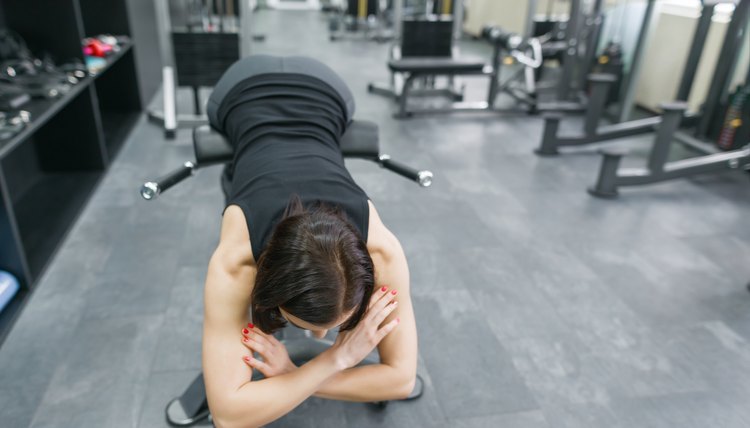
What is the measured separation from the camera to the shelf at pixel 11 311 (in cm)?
164

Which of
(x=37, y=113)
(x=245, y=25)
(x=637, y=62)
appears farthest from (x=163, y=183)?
(x=637, y=62)

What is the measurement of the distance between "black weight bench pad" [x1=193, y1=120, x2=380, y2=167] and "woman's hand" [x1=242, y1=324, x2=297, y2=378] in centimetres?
51

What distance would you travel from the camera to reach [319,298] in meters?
0.82

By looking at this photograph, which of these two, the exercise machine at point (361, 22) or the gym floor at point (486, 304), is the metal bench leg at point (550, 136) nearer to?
the gym floor at point (486, 304)

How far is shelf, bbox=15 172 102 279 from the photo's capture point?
204 cm

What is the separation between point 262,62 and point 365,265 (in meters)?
0.76

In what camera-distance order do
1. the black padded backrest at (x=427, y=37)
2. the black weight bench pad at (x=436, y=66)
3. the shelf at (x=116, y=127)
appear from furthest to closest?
the black padded backrest at (x=427, y=37), the black weight bench pad at (x=436, y=66), the shelf at (x=116, y=127)

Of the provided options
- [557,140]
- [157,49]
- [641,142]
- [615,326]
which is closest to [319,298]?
[615,326]

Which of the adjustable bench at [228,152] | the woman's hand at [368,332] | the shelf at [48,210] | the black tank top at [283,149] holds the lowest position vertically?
the shelf at [48,210]

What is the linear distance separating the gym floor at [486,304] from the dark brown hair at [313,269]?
69 centimetres

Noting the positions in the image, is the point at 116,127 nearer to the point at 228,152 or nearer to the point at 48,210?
the point at 48,210

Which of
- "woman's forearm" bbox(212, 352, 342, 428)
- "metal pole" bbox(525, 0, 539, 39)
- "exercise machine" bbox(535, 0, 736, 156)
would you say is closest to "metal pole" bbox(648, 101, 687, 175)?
"exercise machine" bbox(535, 0, 736, 156)

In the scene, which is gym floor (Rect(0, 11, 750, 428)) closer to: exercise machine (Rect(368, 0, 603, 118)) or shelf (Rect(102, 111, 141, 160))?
shelf (Rect(102, 111, 141, 160))

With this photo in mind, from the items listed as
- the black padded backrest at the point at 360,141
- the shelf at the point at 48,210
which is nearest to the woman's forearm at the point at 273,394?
the black padded backrest at the point at 360,141
